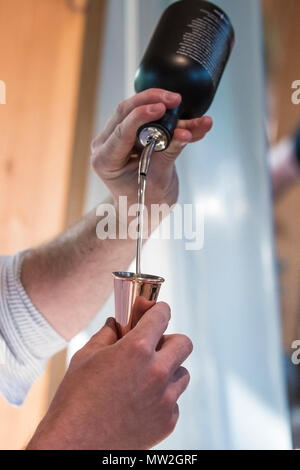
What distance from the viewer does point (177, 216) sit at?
809 millimetres

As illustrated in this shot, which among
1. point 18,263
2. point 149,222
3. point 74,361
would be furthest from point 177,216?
point 74,361

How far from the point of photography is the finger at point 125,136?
477mm

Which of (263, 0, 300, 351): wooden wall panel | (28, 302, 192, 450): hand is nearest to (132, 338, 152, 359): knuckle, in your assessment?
(28, 302, 192, 450): hand

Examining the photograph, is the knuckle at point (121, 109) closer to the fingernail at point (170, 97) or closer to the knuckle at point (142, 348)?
the fingernail at point (170, 97)

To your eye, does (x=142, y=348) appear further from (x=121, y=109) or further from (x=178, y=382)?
(x=121, y=109)

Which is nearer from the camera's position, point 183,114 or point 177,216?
point 183,114

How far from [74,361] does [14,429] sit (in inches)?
17.7

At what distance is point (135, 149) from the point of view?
1.92 feet

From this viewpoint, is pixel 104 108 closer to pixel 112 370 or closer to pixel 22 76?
pixel 22 76

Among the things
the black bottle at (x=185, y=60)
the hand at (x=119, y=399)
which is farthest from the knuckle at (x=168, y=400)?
the black bottle at (x=185, y=60)

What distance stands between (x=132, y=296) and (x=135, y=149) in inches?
9.5

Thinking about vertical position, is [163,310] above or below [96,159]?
below

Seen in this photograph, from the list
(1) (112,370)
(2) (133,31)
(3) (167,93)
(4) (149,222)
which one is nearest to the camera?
(1) (112,370)

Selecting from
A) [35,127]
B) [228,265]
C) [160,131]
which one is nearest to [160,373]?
[160,131]
